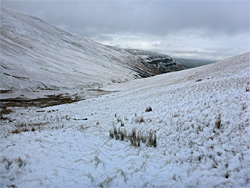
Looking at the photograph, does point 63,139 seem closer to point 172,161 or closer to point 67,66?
point 172,161

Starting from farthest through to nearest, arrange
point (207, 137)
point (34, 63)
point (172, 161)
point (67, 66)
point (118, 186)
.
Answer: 1. point (67, 66)
2. point (34, 63)
3. point (207, 137)
4. point (172, 161)
5. point (118, 186)

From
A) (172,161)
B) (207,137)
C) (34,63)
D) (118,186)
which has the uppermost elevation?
(34,63)

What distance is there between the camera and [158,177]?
4641 millimetres

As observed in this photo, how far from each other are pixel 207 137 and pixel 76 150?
613cm

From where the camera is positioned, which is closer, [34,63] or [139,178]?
[139,178]

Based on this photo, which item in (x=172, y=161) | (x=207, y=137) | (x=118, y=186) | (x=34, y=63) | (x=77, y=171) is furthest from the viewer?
(x=34, y=63)

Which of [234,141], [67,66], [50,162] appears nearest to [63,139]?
[50,162]

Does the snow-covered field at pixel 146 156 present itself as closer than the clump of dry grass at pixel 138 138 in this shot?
Yes

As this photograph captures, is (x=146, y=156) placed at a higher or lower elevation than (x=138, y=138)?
lower

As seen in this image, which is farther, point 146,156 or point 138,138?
point 138,138

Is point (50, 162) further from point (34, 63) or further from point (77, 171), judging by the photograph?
point (34, 63)

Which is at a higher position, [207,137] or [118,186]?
[207,137]

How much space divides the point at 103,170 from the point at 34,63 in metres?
66.2

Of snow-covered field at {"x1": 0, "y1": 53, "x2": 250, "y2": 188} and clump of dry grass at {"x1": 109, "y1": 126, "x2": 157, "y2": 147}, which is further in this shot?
clump of dry grass at {"x1": 109, "y1": 126, "x2": 157, "y2": 147}
